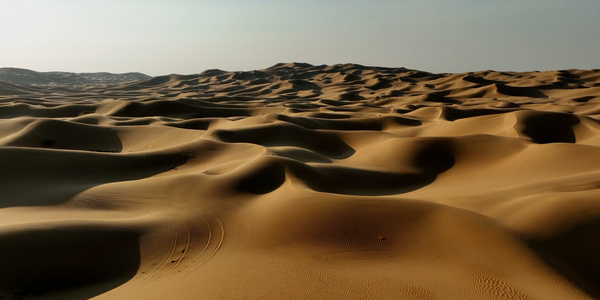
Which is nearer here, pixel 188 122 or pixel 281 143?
pixel 281 143

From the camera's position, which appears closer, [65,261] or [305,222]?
[65,261]

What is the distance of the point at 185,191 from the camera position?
10711mm

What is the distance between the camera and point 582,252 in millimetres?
7020

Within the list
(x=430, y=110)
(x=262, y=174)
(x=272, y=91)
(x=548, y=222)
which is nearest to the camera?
(x=548, y=222)

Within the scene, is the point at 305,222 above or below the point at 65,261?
below

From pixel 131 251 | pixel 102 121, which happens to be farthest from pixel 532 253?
pixel 102 121

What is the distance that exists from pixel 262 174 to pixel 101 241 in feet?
16.6

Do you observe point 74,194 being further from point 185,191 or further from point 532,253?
point 532,253

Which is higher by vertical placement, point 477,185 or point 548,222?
point 548,222

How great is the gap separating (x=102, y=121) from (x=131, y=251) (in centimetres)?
1947

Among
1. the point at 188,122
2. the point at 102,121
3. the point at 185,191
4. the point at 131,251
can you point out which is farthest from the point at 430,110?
the point at 131,251

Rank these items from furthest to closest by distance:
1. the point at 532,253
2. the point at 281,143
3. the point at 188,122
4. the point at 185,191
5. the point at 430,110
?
the point at 430,110
the point at 188,122
the point at 281,143
the point at 185,191
the point at 532,253

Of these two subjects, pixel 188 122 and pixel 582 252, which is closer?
pixel 582 252

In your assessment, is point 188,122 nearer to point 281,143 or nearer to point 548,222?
point 281,143
